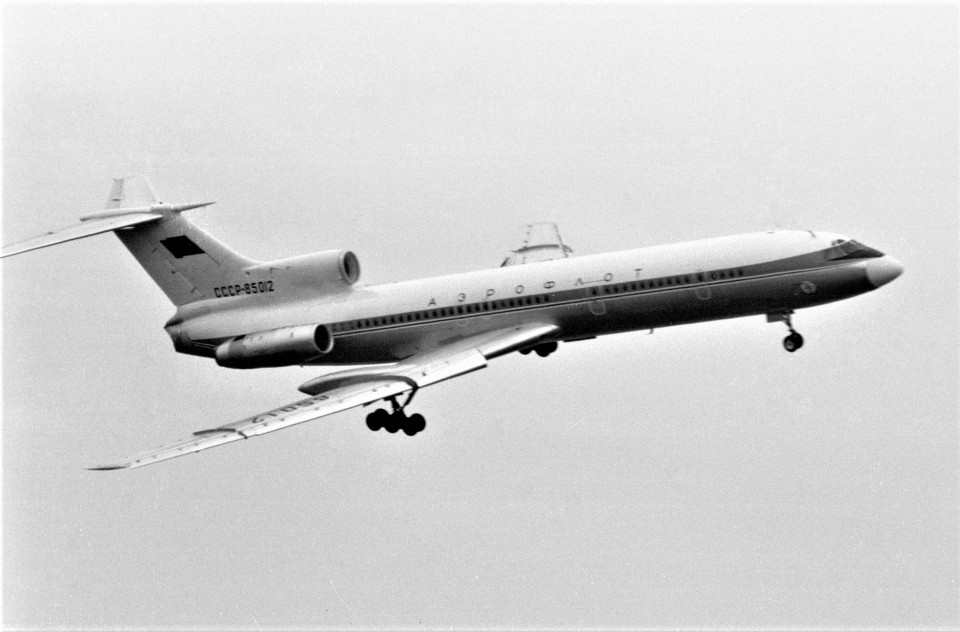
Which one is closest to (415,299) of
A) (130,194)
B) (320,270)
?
(320,270)

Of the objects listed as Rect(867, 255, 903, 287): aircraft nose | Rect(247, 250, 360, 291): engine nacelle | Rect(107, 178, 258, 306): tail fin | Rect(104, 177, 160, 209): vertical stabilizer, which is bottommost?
Rect(867, 255, 903, 287): aircraft nose

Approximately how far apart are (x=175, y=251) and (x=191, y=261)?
619 mm

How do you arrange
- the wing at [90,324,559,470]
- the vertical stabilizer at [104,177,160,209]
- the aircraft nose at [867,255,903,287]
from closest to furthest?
the wing at [90,324,559,470]
the aircraft nose at [867,255,903,287]
the vertical stabilizer at [104,177,160,209]

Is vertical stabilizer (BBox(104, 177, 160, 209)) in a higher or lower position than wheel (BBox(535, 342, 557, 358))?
higher

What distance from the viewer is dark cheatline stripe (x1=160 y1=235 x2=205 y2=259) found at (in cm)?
4962

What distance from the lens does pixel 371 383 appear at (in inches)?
1684

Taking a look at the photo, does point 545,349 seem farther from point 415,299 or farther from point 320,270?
point 320,270

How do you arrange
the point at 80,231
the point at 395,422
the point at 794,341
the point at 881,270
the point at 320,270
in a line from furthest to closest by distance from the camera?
1. the point at 320,270
2. the point at 80,231
3. the point at 395,422
4. the point at 794,341
5. the point at 881,270

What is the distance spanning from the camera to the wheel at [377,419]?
4431 centimetres

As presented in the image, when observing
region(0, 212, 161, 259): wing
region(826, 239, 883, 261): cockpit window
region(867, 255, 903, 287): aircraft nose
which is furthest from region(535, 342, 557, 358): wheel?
region(0, 212, 161, 259): wing

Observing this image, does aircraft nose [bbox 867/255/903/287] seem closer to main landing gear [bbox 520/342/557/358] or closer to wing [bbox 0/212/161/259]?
main landing gear [bbox 520/342/557/358]

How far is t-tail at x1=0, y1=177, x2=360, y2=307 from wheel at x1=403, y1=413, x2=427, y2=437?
19.5ft

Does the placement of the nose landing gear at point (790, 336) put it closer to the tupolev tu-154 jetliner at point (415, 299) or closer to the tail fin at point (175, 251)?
the tupolev tu-154 jetliner at point (415, 299)

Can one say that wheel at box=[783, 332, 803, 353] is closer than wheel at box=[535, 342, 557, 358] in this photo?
Yes
